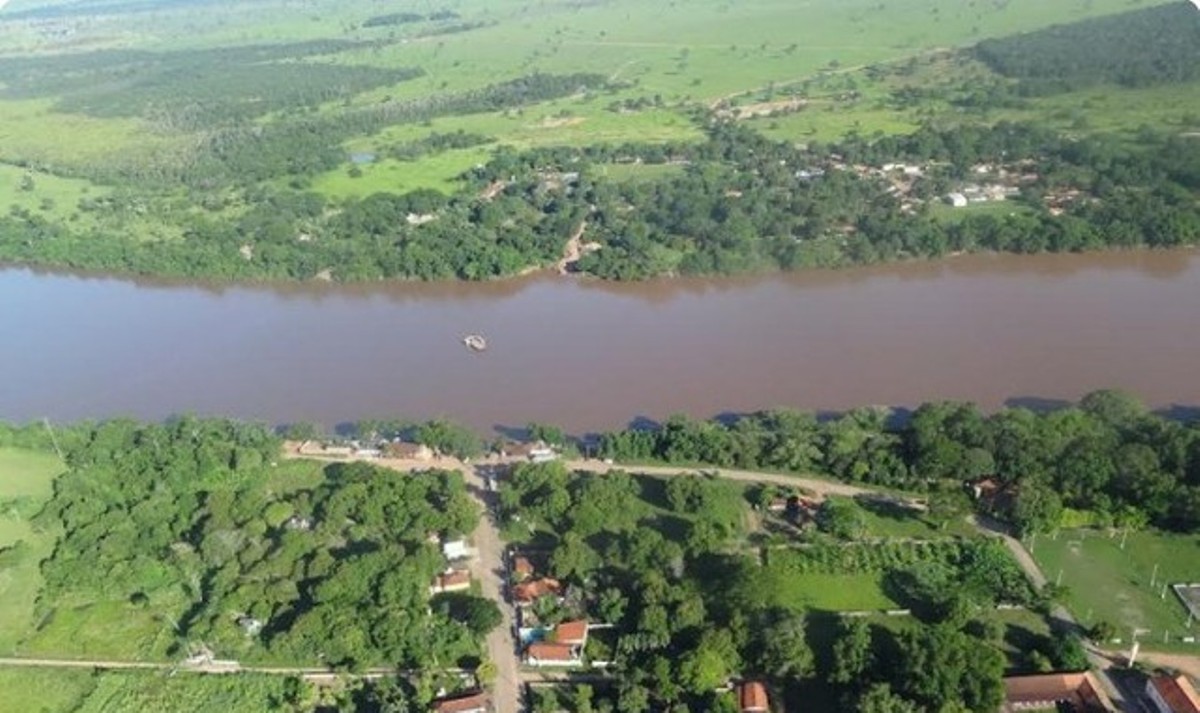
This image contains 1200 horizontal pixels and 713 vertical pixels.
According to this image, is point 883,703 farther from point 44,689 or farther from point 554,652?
point 44,689

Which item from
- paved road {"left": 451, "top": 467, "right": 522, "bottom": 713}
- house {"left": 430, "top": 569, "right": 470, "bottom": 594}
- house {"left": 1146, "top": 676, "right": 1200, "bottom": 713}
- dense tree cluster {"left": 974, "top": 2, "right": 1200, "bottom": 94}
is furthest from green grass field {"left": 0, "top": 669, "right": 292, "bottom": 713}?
dense tree cluster {"left": 974, "top": 2, "right": 1200, "bottom": 94}

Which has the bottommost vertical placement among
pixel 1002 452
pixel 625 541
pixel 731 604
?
pixel 731 604

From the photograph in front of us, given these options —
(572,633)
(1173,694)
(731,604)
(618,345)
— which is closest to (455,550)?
(572,633)

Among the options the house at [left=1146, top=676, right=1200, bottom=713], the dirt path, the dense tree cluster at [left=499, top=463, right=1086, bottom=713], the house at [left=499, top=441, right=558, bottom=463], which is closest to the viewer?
the house at [left=1146, top=676, right=1200, bottom=713]

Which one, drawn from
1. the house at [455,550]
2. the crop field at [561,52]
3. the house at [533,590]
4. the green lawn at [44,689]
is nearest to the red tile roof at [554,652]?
the house at [533,590]

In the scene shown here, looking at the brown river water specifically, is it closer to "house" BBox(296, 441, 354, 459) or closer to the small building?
"house" BBox(296, 441, 354, 459)

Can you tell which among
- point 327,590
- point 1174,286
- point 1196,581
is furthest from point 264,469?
point 1174,286
